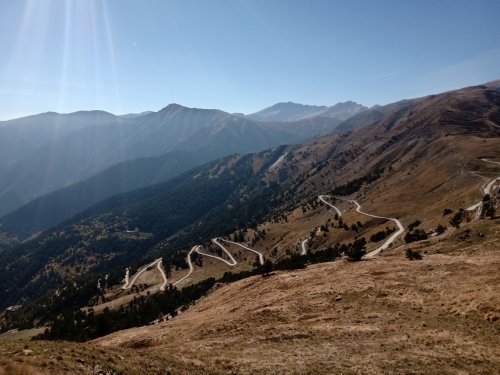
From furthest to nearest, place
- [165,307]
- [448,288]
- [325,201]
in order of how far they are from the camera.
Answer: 1. [325,201]
2. [165,307]
3. [448,288]

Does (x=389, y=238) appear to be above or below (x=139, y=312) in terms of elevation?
above

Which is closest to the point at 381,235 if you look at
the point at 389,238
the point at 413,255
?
the point at 389,238

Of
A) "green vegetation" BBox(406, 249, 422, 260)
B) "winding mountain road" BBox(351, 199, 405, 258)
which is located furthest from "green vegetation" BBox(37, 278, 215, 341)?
"green vegetation" BBox(406, 249, 422, 260)

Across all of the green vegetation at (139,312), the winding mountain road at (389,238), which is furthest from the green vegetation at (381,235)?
the green vegetation at (139,312)

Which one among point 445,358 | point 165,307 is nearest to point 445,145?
point 165,307

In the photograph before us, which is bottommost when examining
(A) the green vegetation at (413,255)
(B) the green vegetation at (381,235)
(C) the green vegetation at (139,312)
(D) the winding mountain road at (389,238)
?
(C) the green vegetation at (139,312)

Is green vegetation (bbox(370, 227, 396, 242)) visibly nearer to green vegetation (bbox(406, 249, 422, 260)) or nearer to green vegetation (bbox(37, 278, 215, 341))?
green vegetation (bbox(37, 278, 215, 341))

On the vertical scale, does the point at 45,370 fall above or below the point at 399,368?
above

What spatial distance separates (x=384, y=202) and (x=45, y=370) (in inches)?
5173

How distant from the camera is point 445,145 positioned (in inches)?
7067

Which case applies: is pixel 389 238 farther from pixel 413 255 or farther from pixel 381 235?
pixel 413 255

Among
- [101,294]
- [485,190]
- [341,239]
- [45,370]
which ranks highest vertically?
[45,370]

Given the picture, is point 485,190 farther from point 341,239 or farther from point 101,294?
point 101,294

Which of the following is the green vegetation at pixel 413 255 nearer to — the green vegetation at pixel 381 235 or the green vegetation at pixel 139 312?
the green vegetation at pixel 381 235
